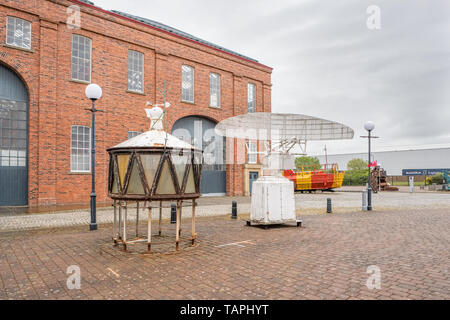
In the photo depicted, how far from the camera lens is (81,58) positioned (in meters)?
18.2

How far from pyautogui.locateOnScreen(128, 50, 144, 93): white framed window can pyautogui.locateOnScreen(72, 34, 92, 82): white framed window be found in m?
2.52

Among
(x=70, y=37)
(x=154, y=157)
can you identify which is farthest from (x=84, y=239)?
(x=70, y=37)

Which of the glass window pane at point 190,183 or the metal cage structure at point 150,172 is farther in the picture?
the glass window pane at point 190,183

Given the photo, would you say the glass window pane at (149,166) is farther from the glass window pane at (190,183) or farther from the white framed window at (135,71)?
the white framed window at (135,71)

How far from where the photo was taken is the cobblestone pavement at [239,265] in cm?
428

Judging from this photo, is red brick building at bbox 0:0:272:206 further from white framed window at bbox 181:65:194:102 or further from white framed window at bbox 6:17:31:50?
white framed window at bbox 181:65:194:102

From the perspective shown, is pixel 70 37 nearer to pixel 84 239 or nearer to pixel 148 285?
pixel 84 239

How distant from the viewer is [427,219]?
460 inches

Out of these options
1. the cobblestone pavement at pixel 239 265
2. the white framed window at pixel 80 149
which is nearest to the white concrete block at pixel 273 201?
the cobblestone pavement at pixel 239 265

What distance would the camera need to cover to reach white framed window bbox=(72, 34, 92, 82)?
18.0m

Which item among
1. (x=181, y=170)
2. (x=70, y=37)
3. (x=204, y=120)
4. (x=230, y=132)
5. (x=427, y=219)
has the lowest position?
(x=427, y=219)

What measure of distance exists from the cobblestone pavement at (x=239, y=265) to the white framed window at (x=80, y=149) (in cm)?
954

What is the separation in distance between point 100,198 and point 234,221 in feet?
34.2

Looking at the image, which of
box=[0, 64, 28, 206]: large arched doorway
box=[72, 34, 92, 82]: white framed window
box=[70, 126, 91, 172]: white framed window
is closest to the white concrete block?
box=[70, 126, 91, 172]: white framed window
